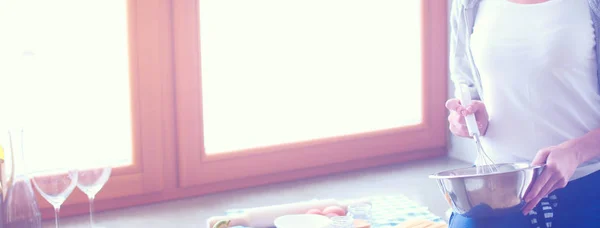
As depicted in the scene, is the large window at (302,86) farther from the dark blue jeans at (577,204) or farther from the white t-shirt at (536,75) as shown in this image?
the dark blue jeans at (577,204)

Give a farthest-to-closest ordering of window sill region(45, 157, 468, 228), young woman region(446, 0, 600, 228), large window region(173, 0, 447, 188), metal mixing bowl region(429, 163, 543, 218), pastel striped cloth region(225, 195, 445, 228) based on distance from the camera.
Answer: large window region(173, 0, 447, 188), window sill region(45, 157, 468, 228), pastel striped cloth region(225, 195, 445, 228), young woman region(446, 0, 600, 228), metal mixing bowl region(429, 163, 543, 218)

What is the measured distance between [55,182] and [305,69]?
4.02ft

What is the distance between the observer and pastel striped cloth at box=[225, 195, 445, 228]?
1632 mm

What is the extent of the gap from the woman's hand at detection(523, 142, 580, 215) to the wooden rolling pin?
439 mm

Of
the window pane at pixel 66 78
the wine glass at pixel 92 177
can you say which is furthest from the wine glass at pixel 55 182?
the window pane at pixel 66 78

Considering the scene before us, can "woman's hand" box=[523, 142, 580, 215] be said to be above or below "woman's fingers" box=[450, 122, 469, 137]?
below

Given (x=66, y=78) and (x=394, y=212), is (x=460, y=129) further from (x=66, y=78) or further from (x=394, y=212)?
(x=66, y=78)

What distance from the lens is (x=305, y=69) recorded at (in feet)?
8.48

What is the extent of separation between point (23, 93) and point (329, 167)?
1.03m

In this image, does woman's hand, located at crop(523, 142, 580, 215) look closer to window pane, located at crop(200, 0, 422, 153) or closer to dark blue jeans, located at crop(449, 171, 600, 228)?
dark blue jeans, located at crop(449, 171, 600, 228)

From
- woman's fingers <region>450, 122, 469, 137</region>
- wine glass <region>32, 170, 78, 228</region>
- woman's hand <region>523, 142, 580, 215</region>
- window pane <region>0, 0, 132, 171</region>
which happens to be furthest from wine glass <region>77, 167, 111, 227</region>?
woman's hand <region>523, 142, 580, 215</region>

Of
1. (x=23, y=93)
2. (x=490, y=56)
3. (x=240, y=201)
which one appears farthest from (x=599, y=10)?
(x=23, y=93)

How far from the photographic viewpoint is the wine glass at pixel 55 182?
4.87 feet

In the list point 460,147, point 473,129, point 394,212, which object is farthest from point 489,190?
point 460,147
